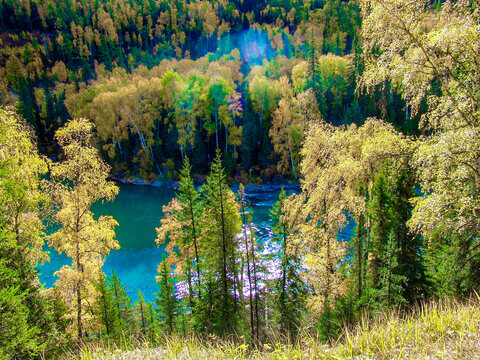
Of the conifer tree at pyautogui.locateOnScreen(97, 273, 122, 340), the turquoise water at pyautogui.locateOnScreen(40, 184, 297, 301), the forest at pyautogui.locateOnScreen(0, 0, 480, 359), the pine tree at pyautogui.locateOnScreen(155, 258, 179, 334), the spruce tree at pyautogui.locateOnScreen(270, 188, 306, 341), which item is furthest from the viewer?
the turquoise water at pyautogui.locateOnScreen(40, 184, 297, 301)

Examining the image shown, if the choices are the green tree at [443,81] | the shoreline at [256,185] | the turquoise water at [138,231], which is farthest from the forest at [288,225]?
the turquoise water at [138,231]

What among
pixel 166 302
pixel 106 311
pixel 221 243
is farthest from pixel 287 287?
pixel 106 311

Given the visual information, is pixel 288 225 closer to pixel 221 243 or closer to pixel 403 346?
pixel 221 243

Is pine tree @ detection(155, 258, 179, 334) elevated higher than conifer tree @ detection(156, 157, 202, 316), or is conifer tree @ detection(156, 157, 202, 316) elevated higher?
conifer tree @ detection(156, 157, 202, 316)

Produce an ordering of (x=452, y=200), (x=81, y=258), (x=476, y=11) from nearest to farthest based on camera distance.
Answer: (x=476, y=11), (x=452, y=200), (x=81, y=258)

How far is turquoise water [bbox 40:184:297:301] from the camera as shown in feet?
71.0

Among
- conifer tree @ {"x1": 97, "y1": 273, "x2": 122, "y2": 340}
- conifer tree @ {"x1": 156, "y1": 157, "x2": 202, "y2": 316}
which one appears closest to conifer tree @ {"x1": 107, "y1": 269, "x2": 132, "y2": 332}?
conifer tree @ {"x1": 97, "y1": 273, "x2": 122, "y2": 340}

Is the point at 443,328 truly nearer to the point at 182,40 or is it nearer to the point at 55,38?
the point at 182,40


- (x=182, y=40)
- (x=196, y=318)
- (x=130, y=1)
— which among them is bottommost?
(x=196, y=318)

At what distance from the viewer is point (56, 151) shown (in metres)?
56.4

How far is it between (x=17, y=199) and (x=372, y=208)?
14538mm

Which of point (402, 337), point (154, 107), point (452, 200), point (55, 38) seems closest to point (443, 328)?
point (402, 337)

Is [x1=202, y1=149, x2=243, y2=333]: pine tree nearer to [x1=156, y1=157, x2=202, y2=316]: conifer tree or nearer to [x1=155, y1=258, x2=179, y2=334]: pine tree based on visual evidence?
[x1=156, y1=157, x2=202, y2=316]: conifer tree

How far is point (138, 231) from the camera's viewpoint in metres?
29.2
